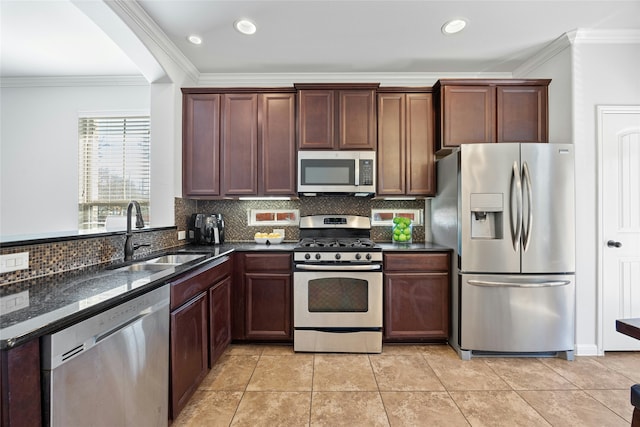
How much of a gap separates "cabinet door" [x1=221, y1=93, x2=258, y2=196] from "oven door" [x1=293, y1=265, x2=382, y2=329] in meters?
1.15

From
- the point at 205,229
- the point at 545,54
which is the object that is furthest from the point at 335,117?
the point at 545,54

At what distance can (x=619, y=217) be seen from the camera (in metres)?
2.63

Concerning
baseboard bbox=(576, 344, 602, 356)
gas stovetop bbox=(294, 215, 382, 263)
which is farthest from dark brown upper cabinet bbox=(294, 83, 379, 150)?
baseboard bbox=(576, 344, 602, 356)

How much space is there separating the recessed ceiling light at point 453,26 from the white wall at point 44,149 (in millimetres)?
3432

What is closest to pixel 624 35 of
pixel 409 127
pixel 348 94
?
pixel 409 127

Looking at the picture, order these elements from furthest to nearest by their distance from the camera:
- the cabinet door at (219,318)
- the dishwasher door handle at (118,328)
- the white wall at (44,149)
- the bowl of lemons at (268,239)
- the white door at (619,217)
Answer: the white wall at (44,149)
the bowl of lemons at (268,239)
the white door at (619,217)
the cabinet door at (219,318)
the dishwasher door handle at (118,328)

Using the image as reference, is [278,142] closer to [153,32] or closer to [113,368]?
[153,32]

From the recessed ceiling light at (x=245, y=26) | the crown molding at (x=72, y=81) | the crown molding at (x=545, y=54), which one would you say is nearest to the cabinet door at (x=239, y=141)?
the recessed ceiling light at (x=245, y=26)

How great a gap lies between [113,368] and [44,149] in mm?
3741

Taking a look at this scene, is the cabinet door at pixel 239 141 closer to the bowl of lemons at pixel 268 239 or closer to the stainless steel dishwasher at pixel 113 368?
the bowl of lemons at pixel 268 239

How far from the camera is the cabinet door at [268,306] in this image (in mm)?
2762

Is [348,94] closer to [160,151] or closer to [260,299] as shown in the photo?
[160,151]

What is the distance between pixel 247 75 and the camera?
10.9 ft

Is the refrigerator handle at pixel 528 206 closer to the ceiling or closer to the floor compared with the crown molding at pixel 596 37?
closer to the floor
